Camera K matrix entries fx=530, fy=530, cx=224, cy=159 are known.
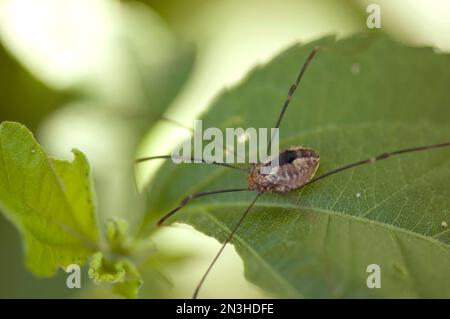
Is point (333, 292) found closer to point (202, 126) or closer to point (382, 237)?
point (382, 237)

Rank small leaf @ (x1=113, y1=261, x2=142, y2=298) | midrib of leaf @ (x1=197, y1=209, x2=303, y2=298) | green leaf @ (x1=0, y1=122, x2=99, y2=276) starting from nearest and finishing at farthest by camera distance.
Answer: midrib of leaf @ (x1=197, y1=209, x2=303, y2=298), green leaf @ (x1=0, y1=122, x2=99, y2=276), small leaf @ (x1=113, y1=261, x2=142, y2=298)

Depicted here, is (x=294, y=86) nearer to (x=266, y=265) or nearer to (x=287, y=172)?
(x=287, y=172)

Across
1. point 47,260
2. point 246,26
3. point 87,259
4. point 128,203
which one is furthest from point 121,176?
point 246,26

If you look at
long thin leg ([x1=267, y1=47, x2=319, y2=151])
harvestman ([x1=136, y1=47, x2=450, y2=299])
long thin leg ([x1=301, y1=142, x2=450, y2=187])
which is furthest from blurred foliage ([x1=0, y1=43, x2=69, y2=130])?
long thin leg ([x1=301, y1=142, x2=450, y2=187])

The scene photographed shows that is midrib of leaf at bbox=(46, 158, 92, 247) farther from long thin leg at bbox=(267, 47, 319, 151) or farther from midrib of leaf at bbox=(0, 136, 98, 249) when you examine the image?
long thin leg at bbox=(267, 47, 319, 151)

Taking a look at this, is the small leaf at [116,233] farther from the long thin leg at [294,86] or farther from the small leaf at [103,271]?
the long thin leg at [294,86]

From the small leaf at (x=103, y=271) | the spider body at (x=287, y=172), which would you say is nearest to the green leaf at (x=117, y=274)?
the small leaf at (x=103, y=271)
